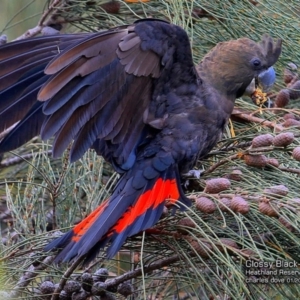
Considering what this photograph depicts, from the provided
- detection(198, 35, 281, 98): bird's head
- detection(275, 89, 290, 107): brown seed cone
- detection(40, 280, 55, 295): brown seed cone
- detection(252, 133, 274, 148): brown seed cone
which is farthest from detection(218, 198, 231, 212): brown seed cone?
detection(198, 35, 281, 98): bird's head

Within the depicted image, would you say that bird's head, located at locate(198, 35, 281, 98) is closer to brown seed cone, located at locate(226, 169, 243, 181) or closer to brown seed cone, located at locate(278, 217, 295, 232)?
brown seed cone, located at locate(226, 169, 243, 181)

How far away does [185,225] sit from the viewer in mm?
1290

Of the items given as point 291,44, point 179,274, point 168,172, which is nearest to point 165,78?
point 168,172

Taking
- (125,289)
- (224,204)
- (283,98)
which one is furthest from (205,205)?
(283,98)

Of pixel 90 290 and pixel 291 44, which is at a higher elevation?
pixel 291 44

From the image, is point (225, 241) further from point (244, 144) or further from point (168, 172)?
point (168, 172)

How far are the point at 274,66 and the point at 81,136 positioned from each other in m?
0.72

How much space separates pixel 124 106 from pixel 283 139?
0.45 m

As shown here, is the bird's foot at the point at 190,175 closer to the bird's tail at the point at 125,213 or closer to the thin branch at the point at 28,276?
the bird's tail at the point at 125,213

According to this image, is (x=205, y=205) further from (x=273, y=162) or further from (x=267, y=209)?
(x=273, y=162)

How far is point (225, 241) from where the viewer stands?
123cm

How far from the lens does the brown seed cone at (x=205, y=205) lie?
4.09ft

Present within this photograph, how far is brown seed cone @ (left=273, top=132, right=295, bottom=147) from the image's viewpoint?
135cm

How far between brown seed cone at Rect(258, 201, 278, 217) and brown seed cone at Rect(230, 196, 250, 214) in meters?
0.03
